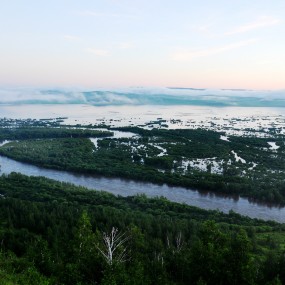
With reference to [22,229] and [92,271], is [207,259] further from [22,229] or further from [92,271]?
[22,229]

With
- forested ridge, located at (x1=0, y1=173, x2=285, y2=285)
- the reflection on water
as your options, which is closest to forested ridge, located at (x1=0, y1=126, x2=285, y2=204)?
the reflection on water

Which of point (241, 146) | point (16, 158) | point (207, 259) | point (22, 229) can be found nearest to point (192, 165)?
point (241, 146)

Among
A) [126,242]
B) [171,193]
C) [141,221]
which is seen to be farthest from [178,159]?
[126,242]

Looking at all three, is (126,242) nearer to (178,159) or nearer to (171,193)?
(171,193)

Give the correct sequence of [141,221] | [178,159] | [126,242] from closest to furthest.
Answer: [126,242] → [141,221] → [178,159]

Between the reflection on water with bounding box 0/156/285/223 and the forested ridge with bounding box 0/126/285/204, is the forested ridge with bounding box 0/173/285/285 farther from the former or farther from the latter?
the forested ridge with bounding box 0/126/285/204

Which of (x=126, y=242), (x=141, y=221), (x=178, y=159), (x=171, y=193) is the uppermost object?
(x=126, y=242)

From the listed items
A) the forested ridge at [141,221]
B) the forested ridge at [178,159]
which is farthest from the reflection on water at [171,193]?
the forested ridge at [141,221]
